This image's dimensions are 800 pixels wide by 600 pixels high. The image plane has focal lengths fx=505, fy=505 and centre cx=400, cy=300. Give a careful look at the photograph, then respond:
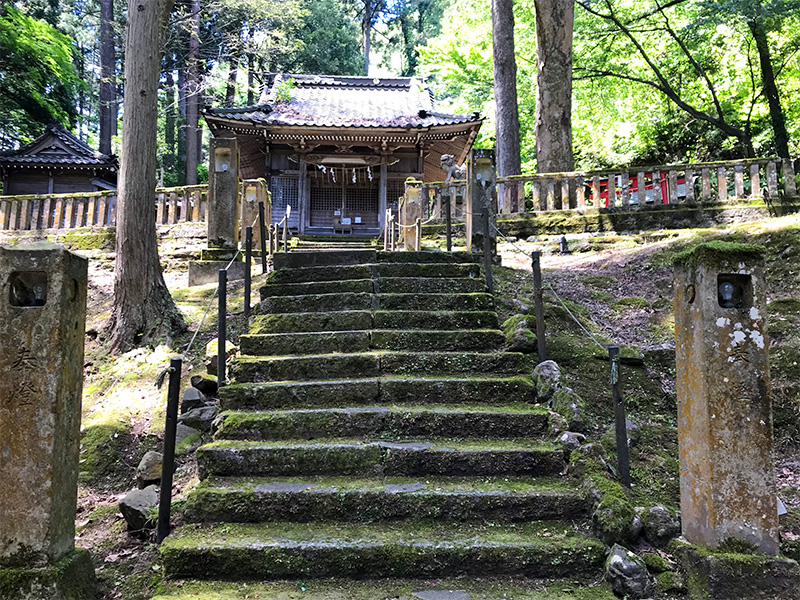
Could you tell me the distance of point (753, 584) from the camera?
248cm

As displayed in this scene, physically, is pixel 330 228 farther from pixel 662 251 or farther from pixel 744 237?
pixel 744 237

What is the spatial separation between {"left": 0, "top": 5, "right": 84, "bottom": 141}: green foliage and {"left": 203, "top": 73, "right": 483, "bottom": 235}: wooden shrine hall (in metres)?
7.57

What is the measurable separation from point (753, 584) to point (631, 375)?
7.29ft

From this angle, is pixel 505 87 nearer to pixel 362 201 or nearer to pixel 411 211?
pixel 411 211

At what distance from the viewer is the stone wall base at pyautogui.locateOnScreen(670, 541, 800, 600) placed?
2467mm

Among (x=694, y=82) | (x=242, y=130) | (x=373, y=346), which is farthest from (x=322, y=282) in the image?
(x=694, y=82)

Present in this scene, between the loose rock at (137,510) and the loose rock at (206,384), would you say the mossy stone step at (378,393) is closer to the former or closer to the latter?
the loose rock at (206,384)

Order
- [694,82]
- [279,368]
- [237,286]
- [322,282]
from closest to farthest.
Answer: [279,368] < [322,282] < [237,286] < [694,82]

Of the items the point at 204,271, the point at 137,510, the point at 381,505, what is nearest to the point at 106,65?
the point at 204,271

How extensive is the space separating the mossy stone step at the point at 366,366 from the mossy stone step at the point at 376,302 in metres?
0.93

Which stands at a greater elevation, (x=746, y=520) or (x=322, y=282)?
(x=322, y=282)

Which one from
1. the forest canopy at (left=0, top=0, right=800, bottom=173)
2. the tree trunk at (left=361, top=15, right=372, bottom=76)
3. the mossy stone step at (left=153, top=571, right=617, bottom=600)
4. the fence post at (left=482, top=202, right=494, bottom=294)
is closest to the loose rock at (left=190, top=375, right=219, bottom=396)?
the mossy stone step at (left=153, top=571, right=617, bottom=600)

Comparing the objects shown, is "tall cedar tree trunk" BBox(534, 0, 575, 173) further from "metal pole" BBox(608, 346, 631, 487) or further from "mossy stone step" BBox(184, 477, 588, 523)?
"mossy stone step" BBox(184, 477, 588, 523)

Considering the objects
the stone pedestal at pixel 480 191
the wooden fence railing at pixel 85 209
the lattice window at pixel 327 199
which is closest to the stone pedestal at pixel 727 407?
the stone pedestal at pixel 480 191
